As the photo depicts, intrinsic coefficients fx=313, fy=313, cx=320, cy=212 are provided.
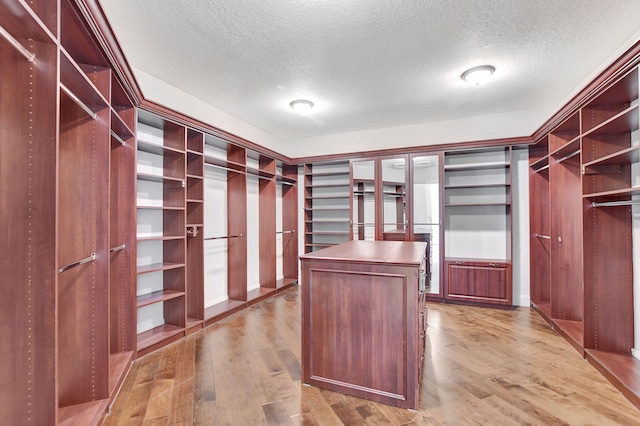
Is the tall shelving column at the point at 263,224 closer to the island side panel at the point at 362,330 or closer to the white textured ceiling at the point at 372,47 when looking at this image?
the white textured ceiling at the point at 372,47

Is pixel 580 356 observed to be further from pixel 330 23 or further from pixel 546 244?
pixel 330 23

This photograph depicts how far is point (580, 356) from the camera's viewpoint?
280 cm

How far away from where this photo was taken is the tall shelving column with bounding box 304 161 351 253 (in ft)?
18.1

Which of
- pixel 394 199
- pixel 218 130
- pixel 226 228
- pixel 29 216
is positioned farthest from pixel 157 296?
pixel 394 199

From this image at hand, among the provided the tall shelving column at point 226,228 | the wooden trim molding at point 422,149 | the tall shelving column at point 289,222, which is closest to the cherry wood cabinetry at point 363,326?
the tall shelving column at point 226,228

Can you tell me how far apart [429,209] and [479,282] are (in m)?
1.23

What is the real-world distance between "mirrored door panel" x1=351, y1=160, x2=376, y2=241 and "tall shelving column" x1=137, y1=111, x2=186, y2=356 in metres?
2.80

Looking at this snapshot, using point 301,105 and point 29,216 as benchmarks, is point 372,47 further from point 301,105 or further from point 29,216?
point 29,216

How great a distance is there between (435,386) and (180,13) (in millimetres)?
3327

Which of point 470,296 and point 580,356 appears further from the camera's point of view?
point 470,296

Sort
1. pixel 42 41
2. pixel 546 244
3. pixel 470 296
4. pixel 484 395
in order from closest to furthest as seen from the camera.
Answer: pixel 42 41, pixel 484 395, pixel 546 244, pixel 470 296

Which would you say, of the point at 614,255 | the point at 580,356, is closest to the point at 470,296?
the point at 580,356

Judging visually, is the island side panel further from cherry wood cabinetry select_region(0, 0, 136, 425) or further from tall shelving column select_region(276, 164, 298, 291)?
tall shelving column select_region(276, 164, 298, 291)

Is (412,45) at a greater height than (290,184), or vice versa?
(412,45)
